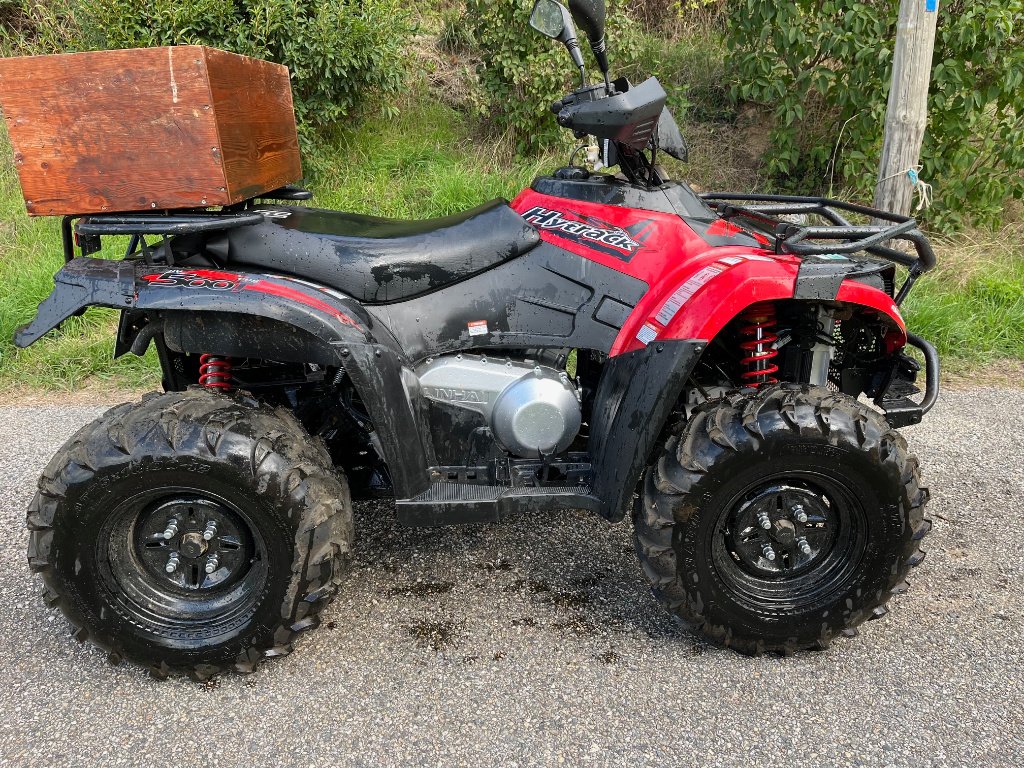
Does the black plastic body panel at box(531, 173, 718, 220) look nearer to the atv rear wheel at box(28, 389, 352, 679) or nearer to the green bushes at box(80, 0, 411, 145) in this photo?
the atv rear wheel at box(28, 389, 352, 679)

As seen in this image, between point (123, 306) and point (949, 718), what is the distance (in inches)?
105

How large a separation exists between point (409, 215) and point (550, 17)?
13.2ft

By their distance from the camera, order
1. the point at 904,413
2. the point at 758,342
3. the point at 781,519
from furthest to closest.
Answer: the point at 904,413 < the point at 758,342 < the point at 781,519

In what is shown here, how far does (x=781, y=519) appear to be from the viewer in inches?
100

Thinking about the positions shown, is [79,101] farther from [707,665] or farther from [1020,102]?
[1020,102]

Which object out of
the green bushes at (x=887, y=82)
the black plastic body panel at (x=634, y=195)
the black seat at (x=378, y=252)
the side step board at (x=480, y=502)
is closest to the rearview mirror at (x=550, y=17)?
the black plastic body panel at (x=634, y=195)

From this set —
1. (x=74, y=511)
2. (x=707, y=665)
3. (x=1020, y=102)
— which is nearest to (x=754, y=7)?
(x=1020, y=102)

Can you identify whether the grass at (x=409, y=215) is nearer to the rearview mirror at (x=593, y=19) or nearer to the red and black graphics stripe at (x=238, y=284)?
the red and black graphics stripe at (x=238, y=284)

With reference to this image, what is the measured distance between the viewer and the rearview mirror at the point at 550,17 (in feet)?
8.32

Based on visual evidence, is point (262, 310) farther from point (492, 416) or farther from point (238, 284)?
point (492, 416)

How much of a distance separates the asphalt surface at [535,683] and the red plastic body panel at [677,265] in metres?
0.97

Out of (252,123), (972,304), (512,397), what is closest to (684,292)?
(512,397)

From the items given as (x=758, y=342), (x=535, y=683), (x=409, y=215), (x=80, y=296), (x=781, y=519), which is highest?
(x=80, y=296)

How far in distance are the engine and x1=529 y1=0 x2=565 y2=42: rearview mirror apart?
108 cm
